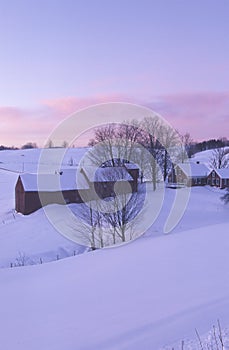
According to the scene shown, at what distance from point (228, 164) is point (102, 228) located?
40801 mm

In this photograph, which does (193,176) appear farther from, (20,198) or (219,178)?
(20,198)

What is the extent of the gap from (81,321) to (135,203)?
14.9 m

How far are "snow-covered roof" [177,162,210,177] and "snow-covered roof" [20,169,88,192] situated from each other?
49.4 feet

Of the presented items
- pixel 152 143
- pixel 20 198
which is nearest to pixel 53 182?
pixel 20 198

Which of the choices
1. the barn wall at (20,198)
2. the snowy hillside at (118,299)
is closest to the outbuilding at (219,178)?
the barn wall at (20,198)

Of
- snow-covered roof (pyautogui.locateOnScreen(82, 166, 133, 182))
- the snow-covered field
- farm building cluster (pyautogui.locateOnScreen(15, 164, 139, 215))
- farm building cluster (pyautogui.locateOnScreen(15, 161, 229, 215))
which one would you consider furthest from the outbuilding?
the snow-covered field

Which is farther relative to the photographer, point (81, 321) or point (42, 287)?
point (42, 287)

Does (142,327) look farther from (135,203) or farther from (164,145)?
(164,145)

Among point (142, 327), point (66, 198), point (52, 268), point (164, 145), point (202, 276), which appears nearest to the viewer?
point (142, 327)

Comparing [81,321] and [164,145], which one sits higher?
[164,145]

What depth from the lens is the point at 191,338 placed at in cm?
400

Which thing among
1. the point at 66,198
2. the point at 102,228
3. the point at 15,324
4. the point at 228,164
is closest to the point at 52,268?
the point at 15,324

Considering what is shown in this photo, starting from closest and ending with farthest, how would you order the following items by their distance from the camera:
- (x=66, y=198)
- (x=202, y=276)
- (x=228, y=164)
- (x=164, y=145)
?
1. (x=202, y=276)
2. (x=66, y=198)
3. (x=164, y=145)
4. (x=228, y=164)

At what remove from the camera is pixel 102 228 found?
60.7 feet
